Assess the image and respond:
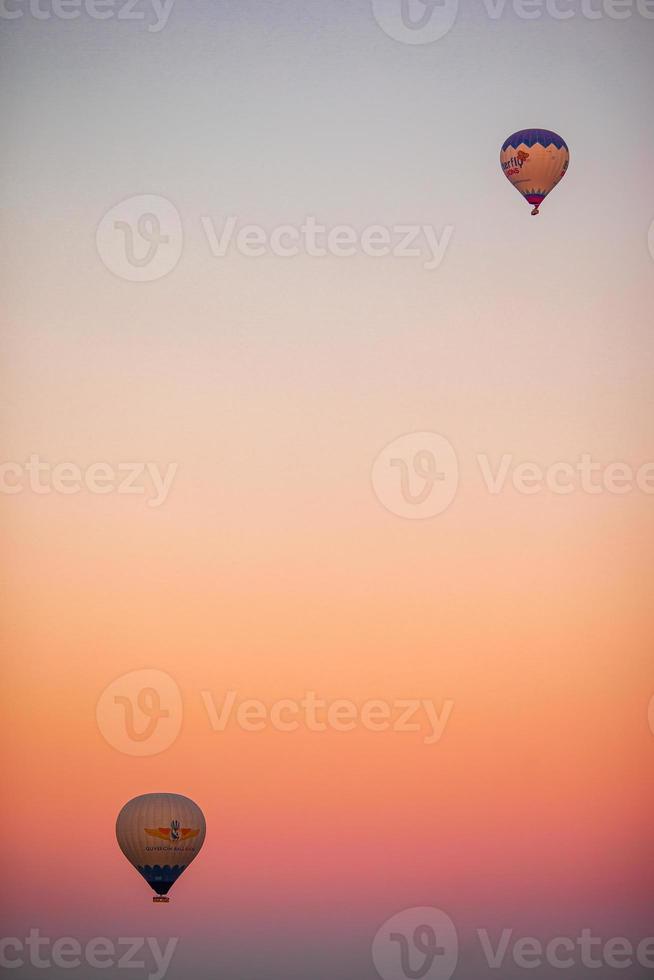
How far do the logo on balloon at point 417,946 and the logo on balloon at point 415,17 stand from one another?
246 inches

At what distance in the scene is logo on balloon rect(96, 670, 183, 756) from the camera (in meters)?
12.0

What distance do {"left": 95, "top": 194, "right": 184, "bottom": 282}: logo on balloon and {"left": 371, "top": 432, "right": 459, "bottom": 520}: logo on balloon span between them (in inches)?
83.8

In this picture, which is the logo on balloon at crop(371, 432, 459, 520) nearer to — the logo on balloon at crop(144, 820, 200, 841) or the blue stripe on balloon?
the blue stripe on balloon

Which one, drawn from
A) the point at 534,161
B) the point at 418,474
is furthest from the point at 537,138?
the point at 418,474

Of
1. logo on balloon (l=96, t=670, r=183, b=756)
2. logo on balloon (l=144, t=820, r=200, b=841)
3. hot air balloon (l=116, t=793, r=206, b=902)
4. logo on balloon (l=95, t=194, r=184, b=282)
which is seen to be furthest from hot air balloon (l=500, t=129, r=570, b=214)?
logo on balloon (l=144, t=820, r=200, b=841)

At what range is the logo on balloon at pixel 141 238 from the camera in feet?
39.5

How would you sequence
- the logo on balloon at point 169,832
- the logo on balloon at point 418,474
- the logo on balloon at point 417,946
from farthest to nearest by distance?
1. the logo on balloon at point 418,474
2. the logo on balloon at point 417,946
3. the logo on balloon at point 169,832

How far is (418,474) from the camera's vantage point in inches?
486

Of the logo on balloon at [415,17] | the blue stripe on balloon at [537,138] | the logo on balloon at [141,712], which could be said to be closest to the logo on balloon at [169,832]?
the logo on balloon at [141,712]

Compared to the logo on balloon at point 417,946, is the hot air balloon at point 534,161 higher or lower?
higher

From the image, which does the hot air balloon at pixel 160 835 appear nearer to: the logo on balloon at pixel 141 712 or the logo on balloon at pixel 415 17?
the logo on balloon at pixel 141 712

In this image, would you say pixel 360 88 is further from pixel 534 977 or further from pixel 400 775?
pixel 534 977

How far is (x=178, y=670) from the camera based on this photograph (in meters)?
12.1

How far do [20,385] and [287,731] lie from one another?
10.3 ft
